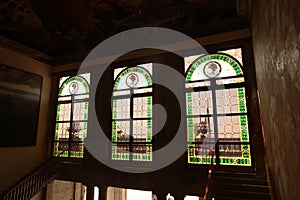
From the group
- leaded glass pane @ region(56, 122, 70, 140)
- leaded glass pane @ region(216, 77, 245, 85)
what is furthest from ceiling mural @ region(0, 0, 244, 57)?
leaded glass pane @ region(56, 122, 70, 140)

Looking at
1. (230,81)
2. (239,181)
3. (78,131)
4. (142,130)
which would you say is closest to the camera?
(239,181)

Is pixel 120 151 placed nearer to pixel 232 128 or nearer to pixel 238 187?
pixel 232 128

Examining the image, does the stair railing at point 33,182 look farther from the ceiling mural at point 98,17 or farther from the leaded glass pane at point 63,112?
the ceiling mural at point 98,17

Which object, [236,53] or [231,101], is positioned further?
[236,53]

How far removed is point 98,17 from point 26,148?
654 cm

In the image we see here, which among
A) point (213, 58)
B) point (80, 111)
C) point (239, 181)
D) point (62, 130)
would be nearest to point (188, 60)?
point (213, 58)

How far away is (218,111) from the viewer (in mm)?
7266

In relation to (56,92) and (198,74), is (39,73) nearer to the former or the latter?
(56,92)

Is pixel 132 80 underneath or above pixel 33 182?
above

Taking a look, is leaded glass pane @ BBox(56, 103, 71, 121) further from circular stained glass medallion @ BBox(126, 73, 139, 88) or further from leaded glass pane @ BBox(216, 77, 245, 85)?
leaded glass pane @ BBox(216, 77, 245, 85)

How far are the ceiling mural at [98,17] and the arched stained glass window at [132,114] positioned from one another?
6.40 ft

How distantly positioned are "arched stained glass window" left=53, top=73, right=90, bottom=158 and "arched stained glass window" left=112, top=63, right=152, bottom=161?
5.57 ft

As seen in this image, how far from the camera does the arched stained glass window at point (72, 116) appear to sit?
9.59m

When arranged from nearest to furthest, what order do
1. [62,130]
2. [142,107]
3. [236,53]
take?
[236,53] < [142,107] < [62,130]
